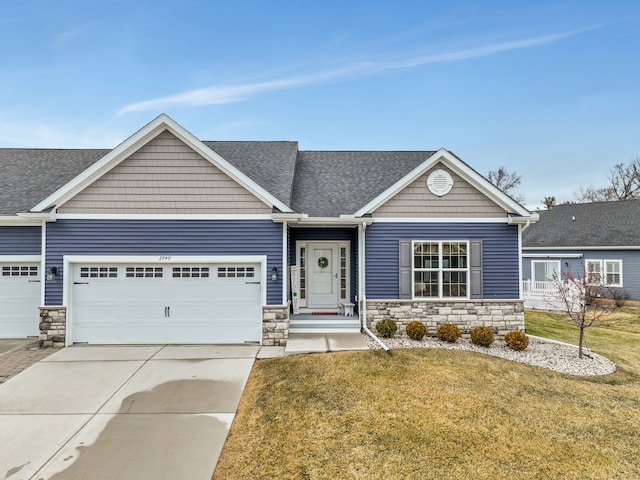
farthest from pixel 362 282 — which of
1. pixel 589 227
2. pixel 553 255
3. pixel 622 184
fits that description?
pixel 622 184

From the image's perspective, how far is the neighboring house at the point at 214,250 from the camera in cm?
848

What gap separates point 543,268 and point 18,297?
23.6 m

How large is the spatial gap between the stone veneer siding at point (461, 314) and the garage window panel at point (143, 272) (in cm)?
601

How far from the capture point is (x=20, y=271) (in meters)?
9.06

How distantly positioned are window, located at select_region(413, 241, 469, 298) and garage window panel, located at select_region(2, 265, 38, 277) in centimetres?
1074

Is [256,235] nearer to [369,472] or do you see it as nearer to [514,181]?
[369,472]

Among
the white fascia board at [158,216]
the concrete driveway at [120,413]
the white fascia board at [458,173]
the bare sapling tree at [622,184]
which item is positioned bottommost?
the concrete driveway at [120,413]

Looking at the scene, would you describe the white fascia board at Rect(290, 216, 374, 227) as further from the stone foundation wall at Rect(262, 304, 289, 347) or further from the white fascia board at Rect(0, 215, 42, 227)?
the white fascia board at Rect(0, 215, 42, 227)

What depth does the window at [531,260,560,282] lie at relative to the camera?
18.5m

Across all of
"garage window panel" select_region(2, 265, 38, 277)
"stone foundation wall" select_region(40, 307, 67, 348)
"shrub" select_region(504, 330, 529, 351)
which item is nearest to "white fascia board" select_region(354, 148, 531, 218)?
"shrub" select_region(504, 330, 529, 351)

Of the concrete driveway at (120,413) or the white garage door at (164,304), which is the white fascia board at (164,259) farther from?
the concrete driveway at (120,413)

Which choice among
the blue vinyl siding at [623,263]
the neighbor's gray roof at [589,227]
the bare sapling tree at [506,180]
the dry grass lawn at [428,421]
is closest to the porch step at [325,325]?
the dry grass lawn at [428,421]

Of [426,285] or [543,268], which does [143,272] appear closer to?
[426,285]

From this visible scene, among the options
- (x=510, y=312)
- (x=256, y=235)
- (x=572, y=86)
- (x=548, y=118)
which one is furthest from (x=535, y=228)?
(x=256, y=235)
